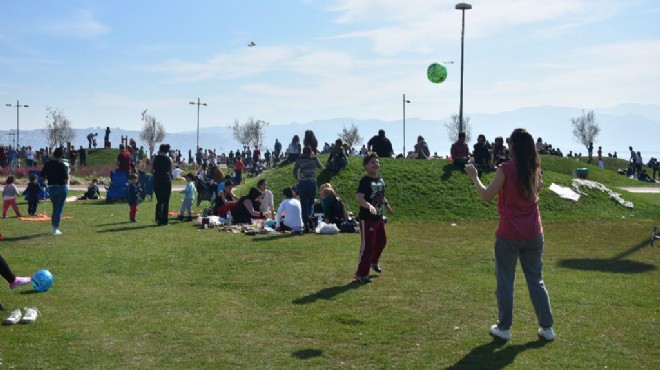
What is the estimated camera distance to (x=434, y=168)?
2664 cm

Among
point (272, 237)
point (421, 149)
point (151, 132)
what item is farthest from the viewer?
point (151, 132)

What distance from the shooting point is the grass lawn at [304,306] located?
6.84m

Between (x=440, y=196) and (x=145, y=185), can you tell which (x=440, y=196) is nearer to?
(x=440, y=196)

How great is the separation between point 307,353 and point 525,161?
10.3ft

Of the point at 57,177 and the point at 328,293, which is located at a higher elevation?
the point at 57,177

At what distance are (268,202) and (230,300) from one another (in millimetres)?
9857

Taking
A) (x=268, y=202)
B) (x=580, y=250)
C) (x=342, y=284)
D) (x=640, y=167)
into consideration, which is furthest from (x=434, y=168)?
(x=640, y=167)

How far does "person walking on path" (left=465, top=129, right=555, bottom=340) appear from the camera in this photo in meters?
7.17

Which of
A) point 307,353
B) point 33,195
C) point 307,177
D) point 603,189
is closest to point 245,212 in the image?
point 307,177

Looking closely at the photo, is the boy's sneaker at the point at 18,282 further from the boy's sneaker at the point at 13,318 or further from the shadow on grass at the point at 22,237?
the shadow on grass at the point at 22,237

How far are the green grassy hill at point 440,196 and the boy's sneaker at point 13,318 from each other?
14.9 m

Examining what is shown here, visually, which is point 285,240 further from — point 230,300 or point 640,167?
point 640,167

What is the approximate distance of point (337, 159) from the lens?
24.9 m

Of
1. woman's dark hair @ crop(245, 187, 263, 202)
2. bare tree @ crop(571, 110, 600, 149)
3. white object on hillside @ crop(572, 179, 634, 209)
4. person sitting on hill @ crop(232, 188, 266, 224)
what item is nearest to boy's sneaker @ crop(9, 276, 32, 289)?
person sitting on hill @ crop(232, 188, 266, 224)
